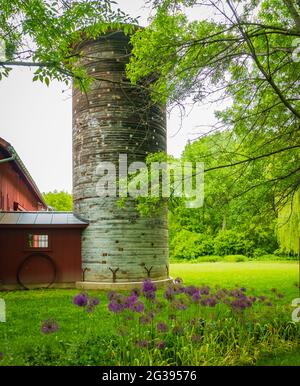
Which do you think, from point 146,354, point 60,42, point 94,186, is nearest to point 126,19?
point 60,42

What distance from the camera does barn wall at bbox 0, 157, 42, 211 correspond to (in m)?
15.3

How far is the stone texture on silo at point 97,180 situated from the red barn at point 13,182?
251 cm

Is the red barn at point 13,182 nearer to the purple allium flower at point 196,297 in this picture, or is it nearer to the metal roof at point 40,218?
the metal roof at point 40,218

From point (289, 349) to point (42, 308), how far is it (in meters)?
6.33

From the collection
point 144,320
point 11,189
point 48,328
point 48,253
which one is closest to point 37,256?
point 48,253

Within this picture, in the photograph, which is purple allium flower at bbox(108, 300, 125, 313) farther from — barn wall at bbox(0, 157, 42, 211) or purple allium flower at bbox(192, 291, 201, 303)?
barn wall at bbox(0, 157, 42, 211)

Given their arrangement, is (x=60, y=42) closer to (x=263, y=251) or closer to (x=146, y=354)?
(x=146, y=354)

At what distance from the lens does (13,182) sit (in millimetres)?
17438

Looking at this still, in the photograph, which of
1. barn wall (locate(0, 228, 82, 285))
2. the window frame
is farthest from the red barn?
the window frame

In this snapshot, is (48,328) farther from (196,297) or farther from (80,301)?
(196,297)

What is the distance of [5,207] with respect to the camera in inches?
630

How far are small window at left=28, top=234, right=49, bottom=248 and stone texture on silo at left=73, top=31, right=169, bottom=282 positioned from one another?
1.47 meters

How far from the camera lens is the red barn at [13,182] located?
44.6 ft

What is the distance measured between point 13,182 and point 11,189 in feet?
1.48
